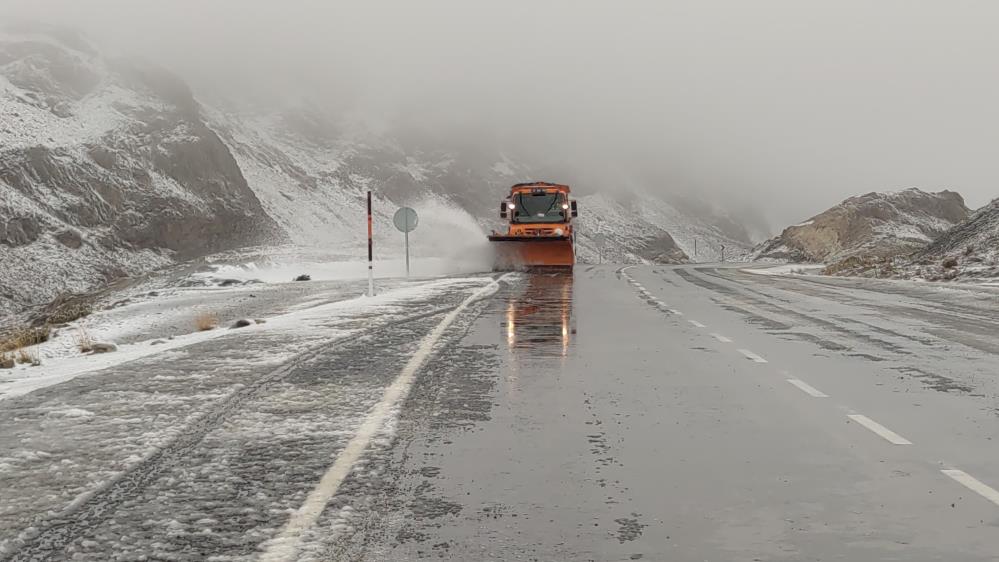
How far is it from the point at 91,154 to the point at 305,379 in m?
93.5

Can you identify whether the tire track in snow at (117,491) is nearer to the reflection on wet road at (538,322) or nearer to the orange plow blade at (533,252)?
the reflection on wet road at (538,322)

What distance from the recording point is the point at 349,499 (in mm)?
4188

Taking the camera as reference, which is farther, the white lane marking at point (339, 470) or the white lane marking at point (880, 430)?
the white lane marking at point (880, 430)

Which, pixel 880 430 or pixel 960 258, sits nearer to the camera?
pixel 880 430

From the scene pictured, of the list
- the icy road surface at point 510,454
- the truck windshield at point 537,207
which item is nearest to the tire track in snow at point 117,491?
the icy road surface at point 510,454

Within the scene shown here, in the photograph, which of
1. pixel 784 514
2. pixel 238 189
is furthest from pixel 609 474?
pixel 238 189

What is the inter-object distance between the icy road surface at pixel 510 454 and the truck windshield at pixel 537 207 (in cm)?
2406

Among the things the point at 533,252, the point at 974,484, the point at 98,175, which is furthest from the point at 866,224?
the point at 974,484

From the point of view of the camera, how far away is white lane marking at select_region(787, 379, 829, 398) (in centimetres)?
718

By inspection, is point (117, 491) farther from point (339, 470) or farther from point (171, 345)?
point (171, 345)

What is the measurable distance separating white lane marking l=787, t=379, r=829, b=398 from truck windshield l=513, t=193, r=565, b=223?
26.8 metres

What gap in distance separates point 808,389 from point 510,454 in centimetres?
352

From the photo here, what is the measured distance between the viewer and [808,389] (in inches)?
294

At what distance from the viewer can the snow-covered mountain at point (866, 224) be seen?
84.0 metres
